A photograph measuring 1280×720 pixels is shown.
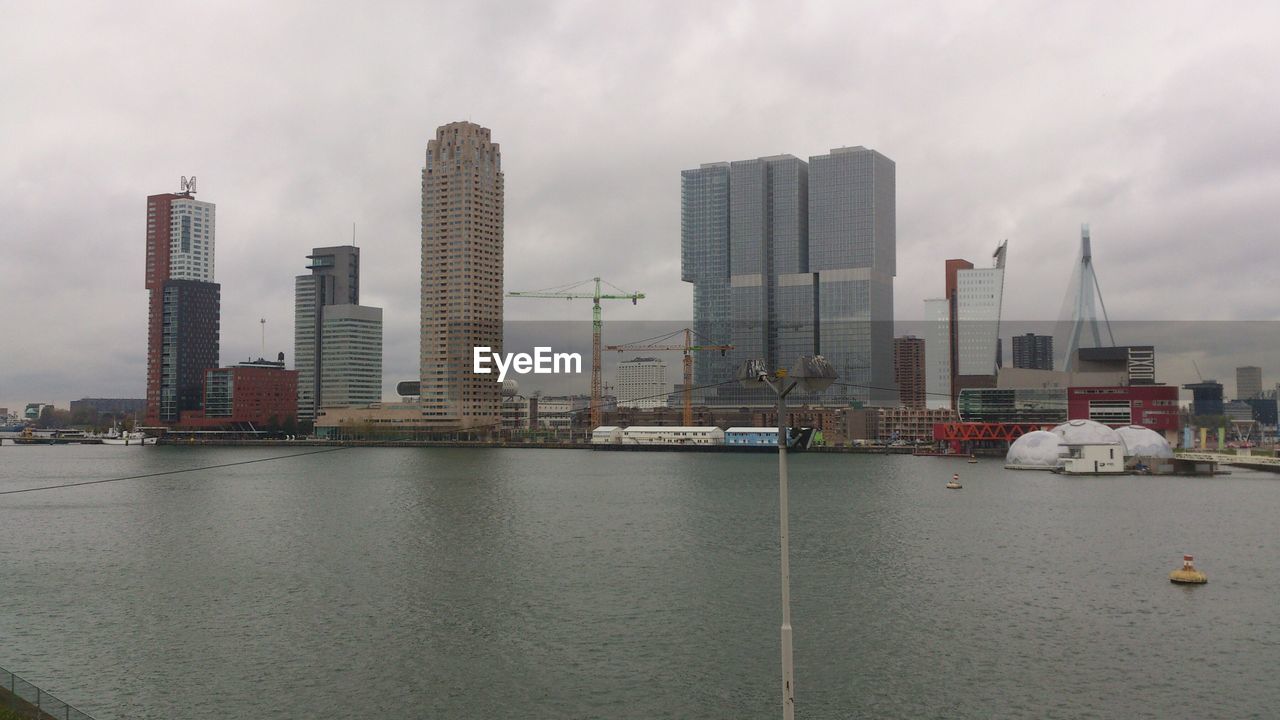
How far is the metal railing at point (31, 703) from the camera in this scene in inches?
636

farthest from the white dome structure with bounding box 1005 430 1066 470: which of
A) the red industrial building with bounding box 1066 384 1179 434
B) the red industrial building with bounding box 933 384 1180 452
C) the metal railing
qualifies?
the metal railing

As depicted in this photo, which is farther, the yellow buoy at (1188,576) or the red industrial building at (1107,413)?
the red industrial building at (1107,413)

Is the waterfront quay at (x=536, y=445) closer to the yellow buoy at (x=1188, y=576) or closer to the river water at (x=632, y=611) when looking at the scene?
the river water at (x=632, y=611)

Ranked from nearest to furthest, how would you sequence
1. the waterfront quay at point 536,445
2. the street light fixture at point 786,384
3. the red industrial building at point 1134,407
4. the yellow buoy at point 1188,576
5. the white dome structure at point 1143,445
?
1. the street light fixture at point 786,384
2. the yellow buoy at point 1188,576
3. the white dome structure at point 1143,445
4. the red industrial building at point 1134,407
5. the waterfront quay at point 536,445

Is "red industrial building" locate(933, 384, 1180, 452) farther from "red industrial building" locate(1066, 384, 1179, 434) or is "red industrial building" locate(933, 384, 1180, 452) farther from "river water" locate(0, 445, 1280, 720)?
"river water" locate(0, 445, 1280, 720)

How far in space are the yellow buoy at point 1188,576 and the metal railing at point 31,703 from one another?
110ft

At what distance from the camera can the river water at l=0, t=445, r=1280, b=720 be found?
68.1ft

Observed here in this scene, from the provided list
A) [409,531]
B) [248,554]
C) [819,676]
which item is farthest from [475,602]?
[409,531]

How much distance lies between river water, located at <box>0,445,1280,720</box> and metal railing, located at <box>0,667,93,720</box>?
2379mm

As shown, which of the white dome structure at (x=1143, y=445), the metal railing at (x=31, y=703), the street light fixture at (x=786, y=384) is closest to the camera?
the street light fixture at (x=786, y=384)

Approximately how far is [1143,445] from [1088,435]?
12.1 metres

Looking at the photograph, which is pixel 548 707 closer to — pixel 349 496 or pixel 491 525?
pixel 491 525

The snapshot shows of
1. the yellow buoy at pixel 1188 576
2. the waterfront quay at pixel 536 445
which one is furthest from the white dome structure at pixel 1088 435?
the yellow buoy at pixel 1188 576

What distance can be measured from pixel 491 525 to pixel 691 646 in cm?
2757
